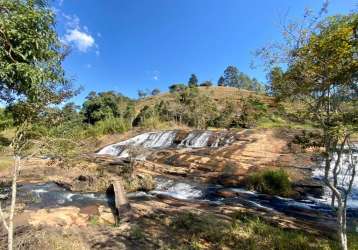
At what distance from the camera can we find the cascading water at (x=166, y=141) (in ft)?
74.7

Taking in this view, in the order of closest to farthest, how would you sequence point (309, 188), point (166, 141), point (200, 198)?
point (200, 198)
point (309, 188)
point (166, 141)

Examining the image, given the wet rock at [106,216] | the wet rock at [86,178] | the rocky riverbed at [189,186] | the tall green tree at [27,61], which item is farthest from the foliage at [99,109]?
the tall green tree at [27,61]

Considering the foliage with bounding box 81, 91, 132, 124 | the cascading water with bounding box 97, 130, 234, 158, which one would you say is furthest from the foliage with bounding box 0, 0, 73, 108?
the foliage with bounding box 81, 91, 132, 124

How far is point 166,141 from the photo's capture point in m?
25.8

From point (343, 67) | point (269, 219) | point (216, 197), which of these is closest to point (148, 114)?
point (216, 197)

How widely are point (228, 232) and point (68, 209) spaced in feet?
17.1

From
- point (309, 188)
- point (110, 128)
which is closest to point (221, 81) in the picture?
point (110, 128)

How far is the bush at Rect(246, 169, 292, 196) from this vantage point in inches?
508

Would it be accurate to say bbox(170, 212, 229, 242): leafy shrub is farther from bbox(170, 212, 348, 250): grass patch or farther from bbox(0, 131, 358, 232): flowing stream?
bbox(0, 131, 358, 232): flowing stream

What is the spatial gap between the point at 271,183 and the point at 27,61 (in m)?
12.0

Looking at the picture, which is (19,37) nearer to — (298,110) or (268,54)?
(268,54)

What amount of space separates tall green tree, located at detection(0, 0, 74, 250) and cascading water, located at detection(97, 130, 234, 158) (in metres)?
17.5

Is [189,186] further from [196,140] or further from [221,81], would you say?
[221,81]

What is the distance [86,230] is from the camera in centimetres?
728
